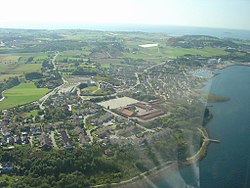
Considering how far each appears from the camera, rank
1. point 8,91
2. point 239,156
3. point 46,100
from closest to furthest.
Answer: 1. point 239,156
2. point 46,100
3. point 8,91

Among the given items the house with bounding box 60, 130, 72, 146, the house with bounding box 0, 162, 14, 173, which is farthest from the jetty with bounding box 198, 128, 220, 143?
the house with bounding box 0, 162, 14, 173

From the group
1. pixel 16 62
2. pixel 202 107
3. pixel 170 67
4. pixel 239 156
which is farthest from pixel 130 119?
pixel 16 62

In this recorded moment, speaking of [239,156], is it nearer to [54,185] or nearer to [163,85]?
[54,185]

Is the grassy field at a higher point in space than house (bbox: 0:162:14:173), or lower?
lower

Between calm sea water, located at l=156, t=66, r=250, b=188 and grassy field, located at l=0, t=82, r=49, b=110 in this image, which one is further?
grassy field, located at l=0, t=82, r=49, b=110

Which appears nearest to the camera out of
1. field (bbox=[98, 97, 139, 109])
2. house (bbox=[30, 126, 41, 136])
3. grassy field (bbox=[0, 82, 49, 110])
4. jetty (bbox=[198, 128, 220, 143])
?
jetty (bbox=[198, 128, 220, 143])

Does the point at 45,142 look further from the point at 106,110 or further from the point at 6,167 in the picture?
the point at 106,110

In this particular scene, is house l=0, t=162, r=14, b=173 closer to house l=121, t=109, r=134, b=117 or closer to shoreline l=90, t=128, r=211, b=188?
shoreline l=90, t=128, r=211, b=188
